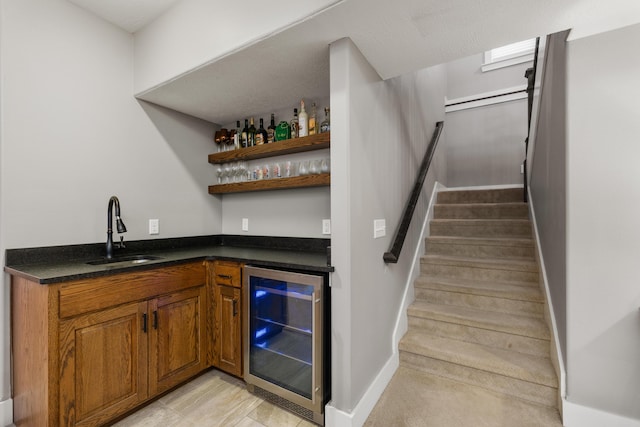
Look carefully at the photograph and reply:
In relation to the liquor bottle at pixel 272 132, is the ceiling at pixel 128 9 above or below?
above

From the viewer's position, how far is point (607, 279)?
4.89 feet

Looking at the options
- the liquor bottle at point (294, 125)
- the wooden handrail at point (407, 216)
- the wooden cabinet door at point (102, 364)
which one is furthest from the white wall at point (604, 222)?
the wooden cabinet door at point (102, 364)

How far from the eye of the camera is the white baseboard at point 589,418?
1.46m

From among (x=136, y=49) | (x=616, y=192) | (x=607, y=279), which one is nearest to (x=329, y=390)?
(x=607, y=279)

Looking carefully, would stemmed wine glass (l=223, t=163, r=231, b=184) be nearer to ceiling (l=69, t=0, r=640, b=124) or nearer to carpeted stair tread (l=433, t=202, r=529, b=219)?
ceiling (l=69, t=0, r=640, b=124)

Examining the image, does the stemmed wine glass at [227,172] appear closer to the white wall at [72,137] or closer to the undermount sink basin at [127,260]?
the white wall at [72,137]

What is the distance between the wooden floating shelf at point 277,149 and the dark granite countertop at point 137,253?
30.7 inches

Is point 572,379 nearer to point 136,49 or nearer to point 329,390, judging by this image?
point 329,390

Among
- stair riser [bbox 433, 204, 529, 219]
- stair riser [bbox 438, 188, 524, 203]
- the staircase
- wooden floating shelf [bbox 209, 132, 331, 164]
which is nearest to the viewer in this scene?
the staircase

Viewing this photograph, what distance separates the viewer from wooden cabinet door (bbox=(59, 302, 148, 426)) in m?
1.48

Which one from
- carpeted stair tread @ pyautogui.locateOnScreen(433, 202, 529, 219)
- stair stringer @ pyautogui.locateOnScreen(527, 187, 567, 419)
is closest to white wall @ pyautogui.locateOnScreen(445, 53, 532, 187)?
carpeted stair tread @ pyautogui.locateOnScreen(433, 202, 529, 219)

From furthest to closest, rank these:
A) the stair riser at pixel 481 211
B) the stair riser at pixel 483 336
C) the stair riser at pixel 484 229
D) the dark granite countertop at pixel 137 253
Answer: the stair riser at pixel 481 211 < the stair riser at pixel 484 229 < the stair riser at pixel 483 336 < the dark granite countertop at pixel 137 253

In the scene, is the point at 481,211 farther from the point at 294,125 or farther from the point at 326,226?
the point at 294,125

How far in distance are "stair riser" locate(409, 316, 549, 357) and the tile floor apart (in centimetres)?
121
